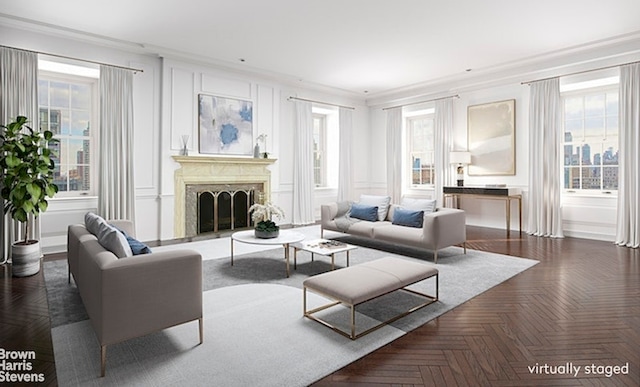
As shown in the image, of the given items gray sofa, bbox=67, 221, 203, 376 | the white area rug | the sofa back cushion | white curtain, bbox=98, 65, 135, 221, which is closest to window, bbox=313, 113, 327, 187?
white curtain, bbox=98, 65, 135, 221

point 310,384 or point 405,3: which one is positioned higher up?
point 405,3

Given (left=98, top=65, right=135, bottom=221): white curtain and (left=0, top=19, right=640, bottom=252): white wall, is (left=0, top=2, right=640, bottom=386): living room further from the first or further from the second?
→ (left=98, top=65, right=135, bottom=221): white curtain

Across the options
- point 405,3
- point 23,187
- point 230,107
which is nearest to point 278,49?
point 230,107

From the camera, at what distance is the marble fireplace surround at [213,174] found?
6.08 meters

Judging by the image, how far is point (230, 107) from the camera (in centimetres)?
666

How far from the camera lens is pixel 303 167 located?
306 inches

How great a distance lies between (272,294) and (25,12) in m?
4.50

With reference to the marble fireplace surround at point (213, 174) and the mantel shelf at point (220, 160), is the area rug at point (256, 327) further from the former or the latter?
the mantel shelf at point (220, 160)

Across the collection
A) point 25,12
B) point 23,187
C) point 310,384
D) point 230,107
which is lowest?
point 310,384

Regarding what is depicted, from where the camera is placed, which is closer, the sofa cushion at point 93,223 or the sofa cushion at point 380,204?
the sofa cushion at point 93,223

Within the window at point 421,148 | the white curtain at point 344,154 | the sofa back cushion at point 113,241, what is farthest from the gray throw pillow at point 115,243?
the window at point 421,148

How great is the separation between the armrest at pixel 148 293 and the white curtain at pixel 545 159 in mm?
6066

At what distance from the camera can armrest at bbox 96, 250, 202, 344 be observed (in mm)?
2080

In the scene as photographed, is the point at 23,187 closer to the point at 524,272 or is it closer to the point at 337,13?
the point at 337,13
